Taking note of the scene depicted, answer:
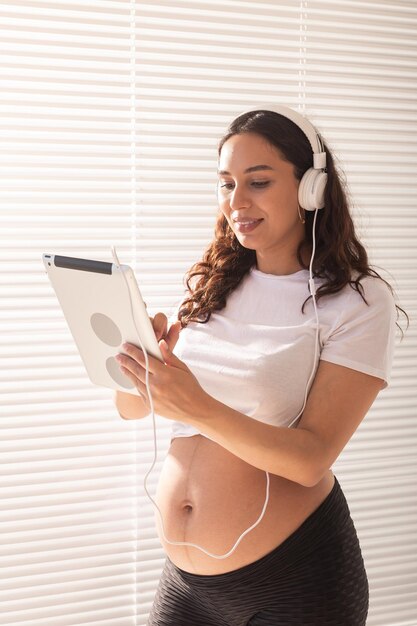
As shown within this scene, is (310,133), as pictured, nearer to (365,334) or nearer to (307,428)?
(365,334)

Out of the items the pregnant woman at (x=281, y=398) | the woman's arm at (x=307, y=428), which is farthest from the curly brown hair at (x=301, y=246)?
the woman's arm at (x=307, y=428)

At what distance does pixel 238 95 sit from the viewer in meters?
2.12

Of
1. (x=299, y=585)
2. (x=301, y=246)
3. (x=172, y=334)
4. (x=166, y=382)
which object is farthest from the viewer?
(x=301, y=246)

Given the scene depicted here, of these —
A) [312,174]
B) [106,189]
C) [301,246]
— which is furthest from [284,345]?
[106,189]

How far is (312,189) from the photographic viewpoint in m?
1.53

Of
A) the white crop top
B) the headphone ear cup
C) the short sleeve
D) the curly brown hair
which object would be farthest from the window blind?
the short sleeve

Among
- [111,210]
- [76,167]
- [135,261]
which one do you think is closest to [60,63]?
[76,167]

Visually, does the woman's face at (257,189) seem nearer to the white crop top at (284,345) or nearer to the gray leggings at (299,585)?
the white crop top at (284,345)

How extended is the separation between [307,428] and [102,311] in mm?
440

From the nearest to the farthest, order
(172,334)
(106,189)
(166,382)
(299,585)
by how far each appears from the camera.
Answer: (166,382) < (172,334) < (299,585) < (106,189)

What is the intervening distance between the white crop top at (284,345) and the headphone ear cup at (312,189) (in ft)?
0.50

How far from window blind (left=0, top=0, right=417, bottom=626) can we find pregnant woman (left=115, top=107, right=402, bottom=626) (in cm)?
45

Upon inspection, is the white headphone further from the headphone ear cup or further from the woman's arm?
the woman's arm

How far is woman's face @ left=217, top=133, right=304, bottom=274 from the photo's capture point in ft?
5.03
